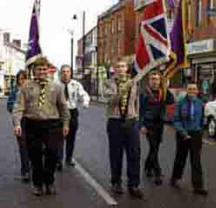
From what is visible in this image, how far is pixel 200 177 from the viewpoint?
10.4 meters

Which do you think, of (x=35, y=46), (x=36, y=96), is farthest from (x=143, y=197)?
(x=35, y=46)

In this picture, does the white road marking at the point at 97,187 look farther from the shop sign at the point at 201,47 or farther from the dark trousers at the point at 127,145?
the shop sign at the point at 201,47

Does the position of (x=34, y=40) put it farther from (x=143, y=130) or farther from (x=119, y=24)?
(x=119, y=24)

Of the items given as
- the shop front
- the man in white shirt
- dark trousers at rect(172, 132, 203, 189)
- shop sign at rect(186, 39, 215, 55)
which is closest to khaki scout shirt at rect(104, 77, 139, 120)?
dark trousers at rect(172, 132, 203, 189)

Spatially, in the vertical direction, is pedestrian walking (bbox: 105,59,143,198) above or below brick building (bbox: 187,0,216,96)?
below

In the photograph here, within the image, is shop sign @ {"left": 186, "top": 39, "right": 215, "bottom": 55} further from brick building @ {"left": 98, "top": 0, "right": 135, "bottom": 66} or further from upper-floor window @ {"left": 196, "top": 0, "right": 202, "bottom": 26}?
brick building @ {"left": 98, "top": 0, "right": 135, "bottom": 66}

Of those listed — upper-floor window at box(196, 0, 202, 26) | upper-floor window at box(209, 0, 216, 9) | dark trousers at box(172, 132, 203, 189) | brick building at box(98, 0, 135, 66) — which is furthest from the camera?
brick building at box(98, 0, 135, 66)

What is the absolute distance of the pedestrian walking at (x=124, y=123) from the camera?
10039 millimetres

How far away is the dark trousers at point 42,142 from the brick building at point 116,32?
59254 mm

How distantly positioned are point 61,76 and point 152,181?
9.71 feet

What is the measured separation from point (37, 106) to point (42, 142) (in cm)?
53

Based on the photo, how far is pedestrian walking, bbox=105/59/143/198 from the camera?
32.9 feet

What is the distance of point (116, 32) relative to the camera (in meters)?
77.3

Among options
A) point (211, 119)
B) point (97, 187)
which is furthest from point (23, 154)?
point (211, 119)
